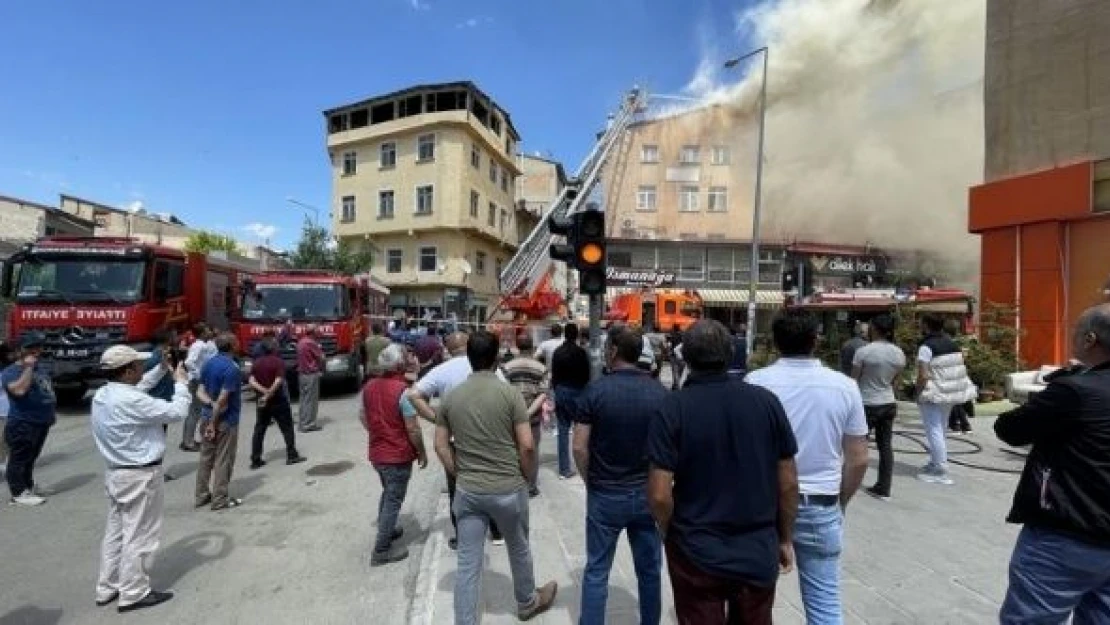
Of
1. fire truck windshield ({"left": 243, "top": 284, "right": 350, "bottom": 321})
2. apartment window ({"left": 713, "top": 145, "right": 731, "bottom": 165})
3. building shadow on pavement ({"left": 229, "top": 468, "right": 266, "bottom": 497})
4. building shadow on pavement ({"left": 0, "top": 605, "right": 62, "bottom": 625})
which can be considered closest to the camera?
building shadow on pavement ({"left": 0, "top": 605, "right": 62, "bottom": 625})

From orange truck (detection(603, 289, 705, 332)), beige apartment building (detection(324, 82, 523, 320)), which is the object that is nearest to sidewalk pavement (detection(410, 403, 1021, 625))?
orange truck (detection(603, 289, 705, 332))

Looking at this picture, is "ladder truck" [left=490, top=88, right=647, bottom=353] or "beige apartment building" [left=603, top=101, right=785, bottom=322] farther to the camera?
"beige apartment building" [left=603, top=101, right=785, bottom=322]

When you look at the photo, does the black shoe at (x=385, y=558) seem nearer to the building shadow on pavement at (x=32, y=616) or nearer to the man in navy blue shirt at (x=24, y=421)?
the building shadow on pavement at (x=32, y=616)

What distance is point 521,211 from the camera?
1868 inches

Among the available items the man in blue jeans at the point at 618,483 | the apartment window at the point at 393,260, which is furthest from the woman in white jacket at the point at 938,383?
the apartment window at the point at 393,260

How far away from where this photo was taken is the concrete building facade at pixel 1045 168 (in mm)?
12438

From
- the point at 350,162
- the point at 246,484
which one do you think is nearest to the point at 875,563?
the point at 246,484

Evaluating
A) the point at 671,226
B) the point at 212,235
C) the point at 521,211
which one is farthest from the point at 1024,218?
the point at 212,235

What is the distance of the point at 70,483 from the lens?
25.6ft

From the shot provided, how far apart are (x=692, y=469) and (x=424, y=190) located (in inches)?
1411

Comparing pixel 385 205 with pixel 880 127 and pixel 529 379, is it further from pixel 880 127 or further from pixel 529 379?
pixel 529 379

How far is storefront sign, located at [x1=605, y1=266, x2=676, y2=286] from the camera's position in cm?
3788

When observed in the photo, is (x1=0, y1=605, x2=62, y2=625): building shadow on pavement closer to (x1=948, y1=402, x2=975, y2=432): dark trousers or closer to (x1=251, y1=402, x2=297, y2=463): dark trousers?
(x1=251, y1=402, x2=297, y2=463): dark trousers

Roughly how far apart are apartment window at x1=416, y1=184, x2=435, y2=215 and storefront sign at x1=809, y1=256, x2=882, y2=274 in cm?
2022
